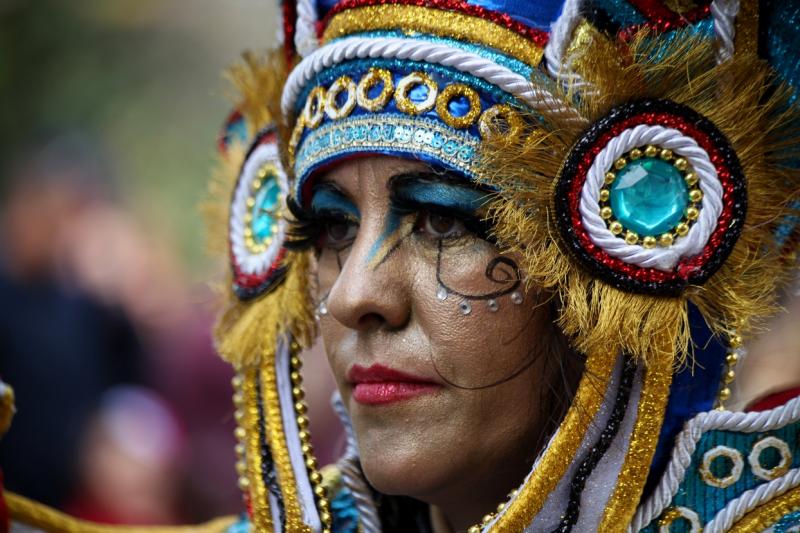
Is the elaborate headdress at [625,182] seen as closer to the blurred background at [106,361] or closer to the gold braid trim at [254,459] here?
the gold braid trim at [254,459]

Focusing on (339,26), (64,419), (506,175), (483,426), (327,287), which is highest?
(339,26)

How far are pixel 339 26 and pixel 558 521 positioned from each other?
38.0 inches

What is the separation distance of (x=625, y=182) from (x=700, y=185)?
12 centimetres

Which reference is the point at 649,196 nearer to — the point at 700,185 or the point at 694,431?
the point at 700,185

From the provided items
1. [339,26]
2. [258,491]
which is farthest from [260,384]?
[339,26]

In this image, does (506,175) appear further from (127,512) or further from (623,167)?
(127,512)

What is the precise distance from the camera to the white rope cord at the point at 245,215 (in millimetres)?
2270

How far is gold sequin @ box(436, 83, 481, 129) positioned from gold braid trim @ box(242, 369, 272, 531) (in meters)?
0.77

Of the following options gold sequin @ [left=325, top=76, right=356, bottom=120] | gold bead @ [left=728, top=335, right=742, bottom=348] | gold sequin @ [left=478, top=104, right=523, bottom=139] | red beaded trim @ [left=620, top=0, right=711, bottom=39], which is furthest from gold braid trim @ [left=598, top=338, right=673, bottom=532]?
gold sequin @ [left=325, top=76, right=356, bottom=120]

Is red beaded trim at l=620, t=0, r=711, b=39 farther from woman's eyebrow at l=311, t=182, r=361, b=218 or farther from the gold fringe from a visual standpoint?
woman's eyebrow at l=311, t=182, r=361, b=218

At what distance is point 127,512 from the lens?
412cm

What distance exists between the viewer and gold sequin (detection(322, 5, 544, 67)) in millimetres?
1841

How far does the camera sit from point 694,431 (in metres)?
1.86

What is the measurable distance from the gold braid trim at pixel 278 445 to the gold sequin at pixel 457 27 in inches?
29.8
